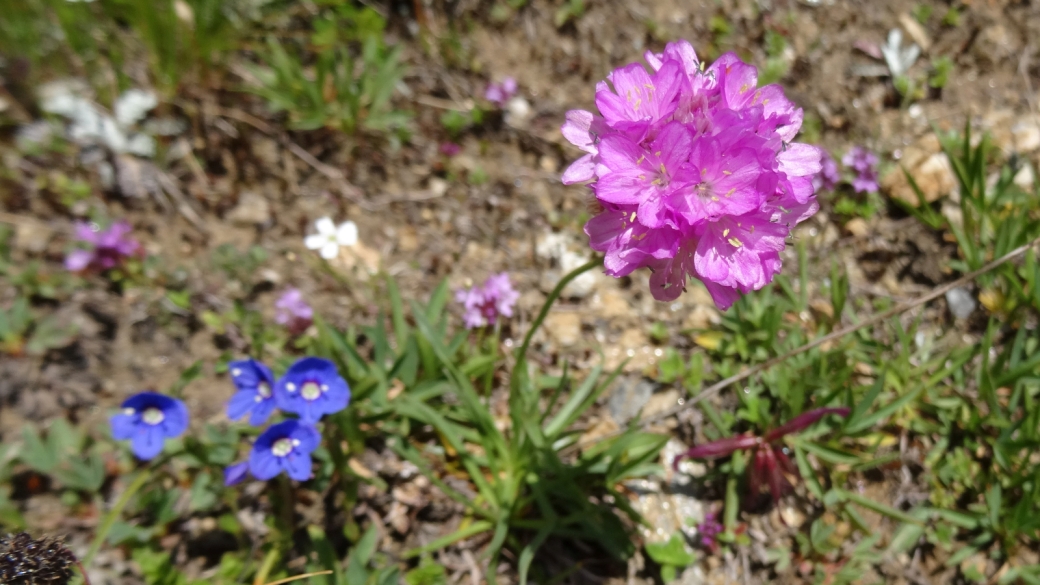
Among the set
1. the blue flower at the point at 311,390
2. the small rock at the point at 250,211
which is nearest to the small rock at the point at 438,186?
the small rock at the point at 250,211

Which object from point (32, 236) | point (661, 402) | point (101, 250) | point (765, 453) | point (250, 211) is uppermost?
point (32, 236)

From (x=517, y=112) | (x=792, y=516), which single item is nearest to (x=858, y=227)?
(x=792, y=516)

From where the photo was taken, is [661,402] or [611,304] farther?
Result: [611,304]

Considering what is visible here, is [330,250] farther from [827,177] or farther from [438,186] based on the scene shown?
[827,177]

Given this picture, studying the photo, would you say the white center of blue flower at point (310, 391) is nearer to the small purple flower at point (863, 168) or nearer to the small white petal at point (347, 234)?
the small white petal at point (347, 234)

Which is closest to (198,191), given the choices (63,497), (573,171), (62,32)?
(62,32)

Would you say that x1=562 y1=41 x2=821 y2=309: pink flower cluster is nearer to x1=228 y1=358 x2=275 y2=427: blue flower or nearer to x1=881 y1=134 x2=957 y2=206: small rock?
x1=228 y1=358 x2=275 y2=427: blue flower

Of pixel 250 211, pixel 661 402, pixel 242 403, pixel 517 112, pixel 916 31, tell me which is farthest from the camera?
pixel 916 31
